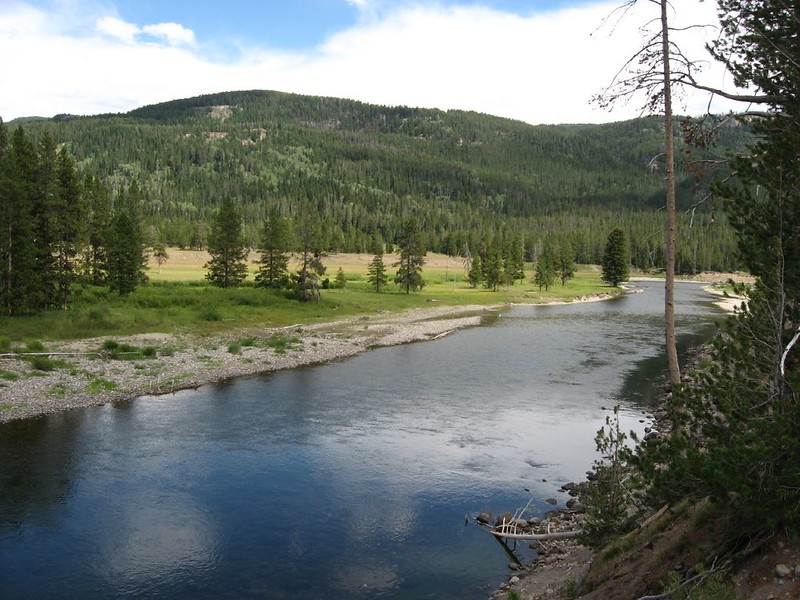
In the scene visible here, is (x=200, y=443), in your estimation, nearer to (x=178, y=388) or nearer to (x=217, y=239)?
(x=178, y=388)

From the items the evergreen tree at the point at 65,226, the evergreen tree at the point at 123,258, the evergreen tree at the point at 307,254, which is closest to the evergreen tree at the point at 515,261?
the evergreen tree at the point at 307,254

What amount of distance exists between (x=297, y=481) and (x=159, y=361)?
2300cm

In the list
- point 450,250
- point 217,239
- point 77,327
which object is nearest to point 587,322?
point 217,239

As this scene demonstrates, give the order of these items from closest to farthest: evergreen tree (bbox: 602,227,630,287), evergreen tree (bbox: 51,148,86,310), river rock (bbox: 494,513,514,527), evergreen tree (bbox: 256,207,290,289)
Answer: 1. river rock (bbox: 494,513,514,527)
2. evergreen tree (bbox: 51,148,86,310)
3. evergreen tree (bbox: 256,207,290,289)
4. evergreen tree (bbox: 602,227,630,287)

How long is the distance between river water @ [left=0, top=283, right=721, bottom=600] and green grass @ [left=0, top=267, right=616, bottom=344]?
706 inches

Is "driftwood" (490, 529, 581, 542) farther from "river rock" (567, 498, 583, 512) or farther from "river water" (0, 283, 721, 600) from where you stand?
"river rock" (567, 498, 583, 512)

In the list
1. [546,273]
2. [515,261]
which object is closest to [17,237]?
[546,273]

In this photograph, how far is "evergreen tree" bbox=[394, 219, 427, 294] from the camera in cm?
9175

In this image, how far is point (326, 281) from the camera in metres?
92.3

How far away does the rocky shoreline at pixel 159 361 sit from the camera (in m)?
31.8

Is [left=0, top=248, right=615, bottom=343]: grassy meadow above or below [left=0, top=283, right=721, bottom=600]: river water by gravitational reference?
above

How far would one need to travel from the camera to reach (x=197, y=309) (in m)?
60.6

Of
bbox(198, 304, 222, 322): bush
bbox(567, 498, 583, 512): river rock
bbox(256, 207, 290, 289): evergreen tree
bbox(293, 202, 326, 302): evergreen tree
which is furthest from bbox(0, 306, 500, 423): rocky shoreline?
bbox(567, 498, 583, 512): river rock

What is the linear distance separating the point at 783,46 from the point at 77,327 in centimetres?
5034
